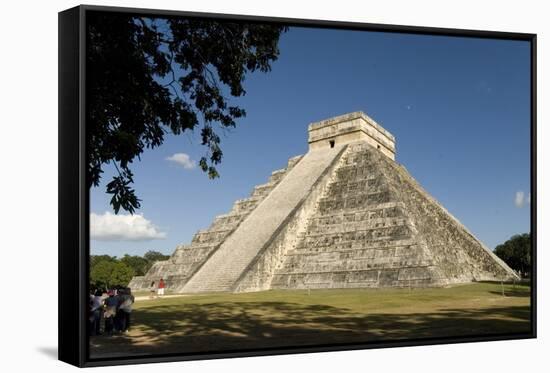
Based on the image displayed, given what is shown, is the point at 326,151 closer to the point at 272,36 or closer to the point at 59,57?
the point at 272,36

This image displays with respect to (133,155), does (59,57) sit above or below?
above

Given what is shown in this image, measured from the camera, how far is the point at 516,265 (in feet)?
50.8

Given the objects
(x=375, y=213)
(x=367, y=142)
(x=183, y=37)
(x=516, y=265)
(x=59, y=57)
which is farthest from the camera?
(x=367, y=142)

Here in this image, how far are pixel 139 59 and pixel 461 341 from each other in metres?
6.95

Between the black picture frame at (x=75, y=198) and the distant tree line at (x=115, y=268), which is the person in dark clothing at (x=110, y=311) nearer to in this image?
the distant tree line at (x=115, y=268)

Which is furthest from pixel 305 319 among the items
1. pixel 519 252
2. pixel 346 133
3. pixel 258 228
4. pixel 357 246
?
pixel 346 133

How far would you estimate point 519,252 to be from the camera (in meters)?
15.6

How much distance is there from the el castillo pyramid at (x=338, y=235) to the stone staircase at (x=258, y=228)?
0.05 meters

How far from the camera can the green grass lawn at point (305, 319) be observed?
10.4 m

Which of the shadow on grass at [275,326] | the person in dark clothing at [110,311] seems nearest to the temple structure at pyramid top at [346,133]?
the shadow on grass at [275,326]

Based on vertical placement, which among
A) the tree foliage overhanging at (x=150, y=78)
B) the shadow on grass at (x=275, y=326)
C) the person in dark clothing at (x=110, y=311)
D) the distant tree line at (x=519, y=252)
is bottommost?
the shadow on grass at (x=275, y=326)

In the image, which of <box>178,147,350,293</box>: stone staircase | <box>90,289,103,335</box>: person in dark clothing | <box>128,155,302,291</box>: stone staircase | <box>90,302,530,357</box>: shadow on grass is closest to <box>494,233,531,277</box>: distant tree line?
<box>90,302,530,357</box>: shadow on grass

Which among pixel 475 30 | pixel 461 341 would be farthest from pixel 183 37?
pixel 461 341

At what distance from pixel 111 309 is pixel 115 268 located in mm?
604
